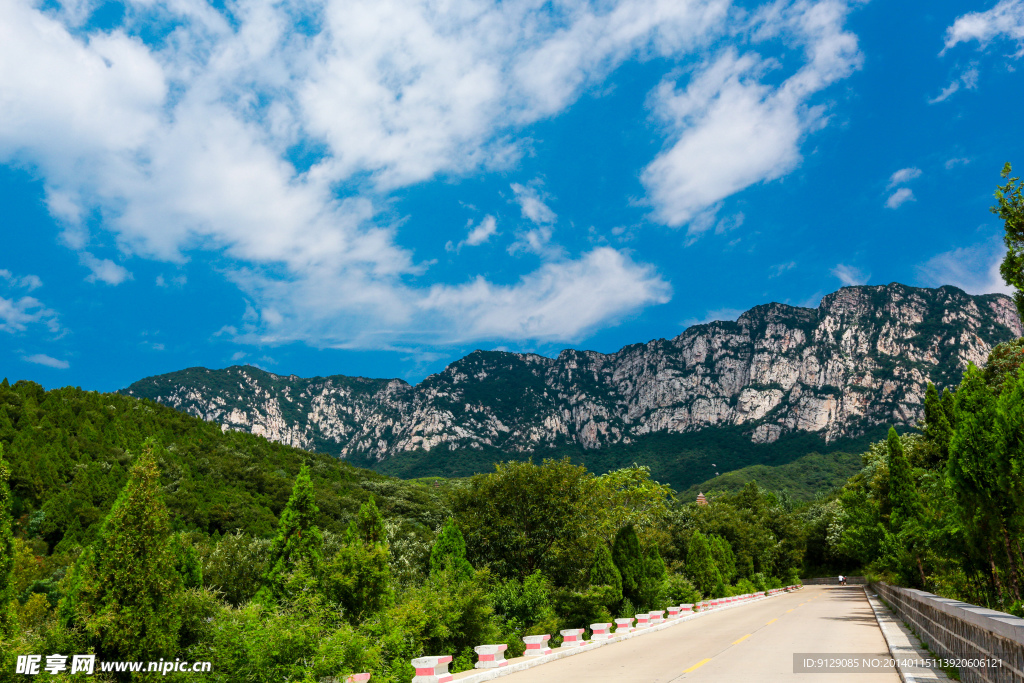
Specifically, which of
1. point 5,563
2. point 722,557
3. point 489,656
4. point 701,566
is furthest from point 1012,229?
point 722,557

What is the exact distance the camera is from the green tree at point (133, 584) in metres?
9.08

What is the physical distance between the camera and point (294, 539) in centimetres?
1998

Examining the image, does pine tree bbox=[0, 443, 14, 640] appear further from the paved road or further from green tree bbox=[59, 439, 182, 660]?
the paved road

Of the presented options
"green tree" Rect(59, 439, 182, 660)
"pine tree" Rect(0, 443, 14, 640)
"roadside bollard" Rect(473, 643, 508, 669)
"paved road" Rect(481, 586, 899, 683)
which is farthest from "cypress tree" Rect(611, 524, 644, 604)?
"pine tree" Rect(0, 443, 14, 640)

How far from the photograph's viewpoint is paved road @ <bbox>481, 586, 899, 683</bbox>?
10.1m

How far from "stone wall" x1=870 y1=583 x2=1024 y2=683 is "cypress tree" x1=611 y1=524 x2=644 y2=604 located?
13.0m

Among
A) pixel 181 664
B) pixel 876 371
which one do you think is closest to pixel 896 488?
pixel 181 664

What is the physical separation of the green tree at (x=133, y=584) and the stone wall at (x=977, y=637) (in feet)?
36.2

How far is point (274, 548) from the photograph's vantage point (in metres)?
20.1

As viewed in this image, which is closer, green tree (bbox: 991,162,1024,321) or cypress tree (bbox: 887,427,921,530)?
green tree (bbox: 991,162,1024,321)

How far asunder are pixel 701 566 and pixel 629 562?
15.8 metres

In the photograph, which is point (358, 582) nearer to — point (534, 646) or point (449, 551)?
point (534, 646)

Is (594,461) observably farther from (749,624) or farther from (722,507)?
(749,624)

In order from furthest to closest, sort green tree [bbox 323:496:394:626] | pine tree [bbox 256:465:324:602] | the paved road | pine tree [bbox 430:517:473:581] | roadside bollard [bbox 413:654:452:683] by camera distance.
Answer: pine tree [bbox 430:517:473:581] < pine tree [bbox 256:465:324:602] < green tree [bbox 323:496:394:626] < the paved road < roadside bollard [bbox 413:654:452:683]
